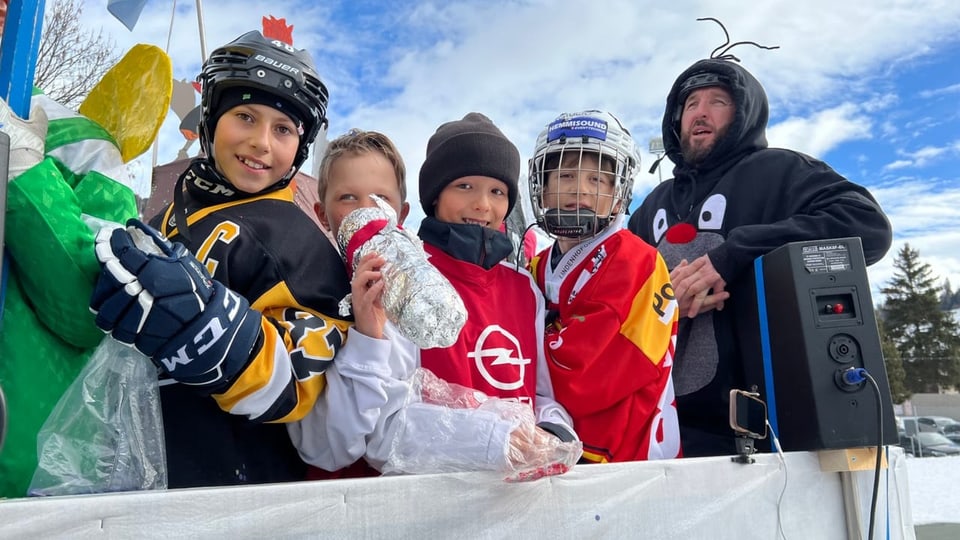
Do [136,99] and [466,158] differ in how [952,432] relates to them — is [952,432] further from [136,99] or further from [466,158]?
[136,99]

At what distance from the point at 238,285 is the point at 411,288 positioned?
1.48ft

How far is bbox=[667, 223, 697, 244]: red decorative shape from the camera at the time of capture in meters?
2.50

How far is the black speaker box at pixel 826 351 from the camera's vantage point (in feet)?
5.16

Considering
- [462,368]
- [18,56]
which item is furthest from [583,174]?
[18,56]

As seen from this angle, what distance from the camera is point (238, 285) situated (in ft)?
4.53

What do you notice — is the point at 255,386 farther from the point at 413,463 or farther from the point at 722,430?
the point at 722,430

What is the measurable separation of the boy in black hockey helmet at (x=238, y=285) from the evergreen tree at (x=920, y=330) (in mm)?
42581

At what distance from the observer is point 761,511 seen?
1418 mm

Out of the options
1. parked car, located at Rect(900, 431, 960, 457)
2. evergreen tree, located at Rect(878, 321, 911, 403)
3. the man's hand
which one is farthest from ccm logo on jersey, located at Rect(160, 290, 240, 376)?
evergreen tree, located at Rect(878, 321, 911, 403)

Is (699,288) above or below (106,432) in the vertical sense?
above

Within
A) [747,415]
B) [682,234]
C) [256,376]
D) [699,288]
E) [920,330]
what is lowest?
[256,376]

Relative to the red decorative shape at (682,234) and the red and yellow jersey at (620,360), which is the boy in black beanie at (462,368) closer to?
the red and yellow jersey at (620,360)

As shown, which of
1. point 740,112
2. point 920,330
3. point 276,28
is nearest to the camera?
point 740,112

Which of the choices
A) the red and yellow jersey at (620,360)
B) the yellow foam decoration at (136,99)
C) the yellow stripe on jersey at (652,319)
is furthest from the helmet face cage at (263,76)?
the yellow stripe on jersey at (652,319)
